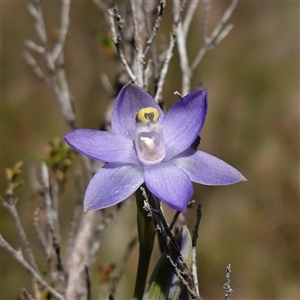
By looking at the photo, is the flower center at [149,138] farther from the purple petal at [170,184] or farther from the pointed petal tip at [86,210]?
the pointed petal tip at [86,210]

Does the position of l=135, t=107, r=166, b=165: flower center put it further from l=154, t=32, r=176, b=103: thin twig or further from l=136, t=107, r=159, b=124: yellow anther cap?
l=154, t=32, r=176, b=103: thin twig

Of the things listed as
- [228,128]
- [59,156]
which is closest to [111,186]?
[59,156]

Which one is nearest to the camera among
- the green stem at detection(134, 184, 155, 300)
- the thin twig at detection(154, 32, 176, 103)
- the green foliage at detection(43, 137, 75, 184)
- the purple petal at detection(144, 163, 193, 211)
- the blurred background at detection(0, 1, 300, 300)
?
the purple petal at detection(144, 163, 193, 211)

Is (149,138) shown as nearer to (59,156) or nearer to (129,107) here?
(129,107)

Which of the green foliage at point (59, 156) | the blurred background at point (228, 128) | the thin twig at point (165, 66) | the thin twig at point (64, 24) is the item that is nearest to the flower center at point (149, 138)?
the thin twig at point (165, 66)

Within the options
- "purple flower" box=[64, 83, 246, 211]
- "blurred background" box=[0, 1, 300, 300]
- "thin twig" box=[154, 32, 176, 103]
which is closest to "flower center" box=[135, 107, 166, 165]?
"purple flower" box=[64, 83, 246, 211]

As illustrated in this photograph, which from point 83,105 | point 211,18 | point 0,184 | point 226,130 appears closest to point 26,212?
point 0,184

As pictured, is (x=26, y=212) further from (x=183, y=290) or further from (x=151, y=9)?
(x=183, y=290)
